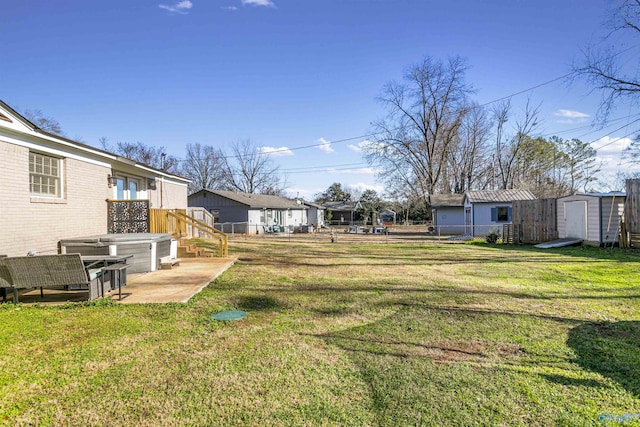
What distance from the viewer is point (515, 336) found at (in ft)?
13.3

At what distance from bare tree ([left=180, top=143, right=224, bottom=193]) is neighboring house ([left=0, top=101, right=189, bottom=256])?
3704cm

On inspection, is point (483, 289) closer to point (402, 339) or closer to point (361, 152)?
point (402, 339)

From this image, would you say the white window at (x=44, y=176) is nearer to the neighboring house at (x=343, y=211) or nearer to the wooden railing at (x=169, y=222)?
the wooden railing at (x=169, y=222)

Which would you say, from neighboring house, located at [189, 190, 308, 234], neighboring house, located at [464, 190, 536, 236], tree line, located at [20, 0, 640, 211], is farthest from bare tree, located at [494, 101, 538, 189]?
neighboring house, located at [189, 190, 308, 234]

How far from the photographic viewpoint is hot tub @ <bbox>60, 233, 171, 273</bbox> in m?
7.64

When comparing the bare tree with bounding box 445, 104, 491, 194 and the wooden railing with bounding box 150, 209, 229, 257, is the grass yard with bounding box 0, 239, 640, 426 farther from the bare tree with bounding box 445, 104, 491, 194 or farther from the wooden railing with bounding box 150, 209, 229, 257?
the bare tree with bounding box 445, 104, 491, 194

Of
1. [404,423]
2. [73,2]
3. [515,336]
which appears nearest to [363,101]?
[73,2]

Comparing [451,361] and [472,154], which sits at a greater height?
[472,154]

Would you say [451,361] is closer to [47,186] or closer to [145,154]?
[47,186]

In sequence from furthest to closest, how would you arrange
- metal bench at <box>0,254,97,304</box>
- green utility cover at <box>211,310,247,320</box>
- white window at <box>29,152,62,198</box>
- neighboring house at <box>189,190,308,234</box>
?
1. neighboring house at <box>189,190,308,234</box>
2. white window at <box>29,152,62,198</box>
3. metal bench at <box>0,254,97,304</box>
4. green utility cover at <box>211,310,247,320</box>

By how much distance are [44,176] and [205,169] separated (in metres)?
40.7

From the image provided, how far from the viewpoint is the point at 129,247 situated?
26.2 feet

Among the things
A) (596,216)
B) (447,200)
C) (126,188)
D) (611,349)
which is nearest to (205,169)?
(447,200)

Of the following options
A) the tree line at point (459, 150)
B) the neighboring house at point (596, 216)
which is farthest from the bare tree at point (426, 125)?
the neighboring house at point (596, 216)
